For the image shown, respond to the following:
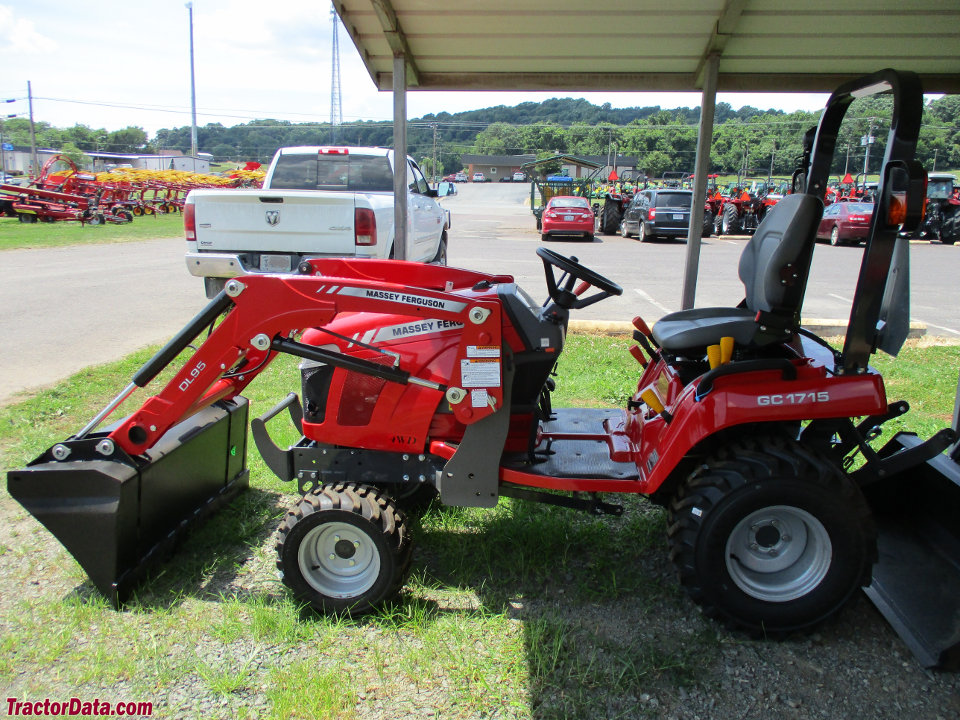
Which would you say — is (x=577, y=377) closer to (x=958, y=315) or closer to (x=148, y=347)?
(x=148, y=347)

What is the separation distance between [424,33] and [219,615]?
386 centimetres

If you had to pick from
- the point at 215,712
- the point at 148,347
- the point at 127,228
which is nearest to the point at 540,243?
the point at 127,228

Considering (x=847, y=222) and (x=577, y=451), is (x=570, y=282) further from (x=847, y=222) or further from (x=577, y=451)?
(x=847, y=222)

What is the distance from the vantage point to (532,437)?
123 inches

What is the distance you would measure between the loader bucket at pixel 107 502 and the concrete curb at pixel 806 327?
5244 millimetres

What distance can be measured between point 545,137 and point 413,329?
9999cm

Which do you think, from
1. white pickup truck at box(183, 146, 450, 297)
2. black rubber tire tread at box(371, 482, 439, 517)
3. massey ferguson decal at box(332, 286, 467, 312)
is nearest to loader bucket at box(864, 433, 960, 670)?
black rubber tire tread at box(371, 482, 439, 517)

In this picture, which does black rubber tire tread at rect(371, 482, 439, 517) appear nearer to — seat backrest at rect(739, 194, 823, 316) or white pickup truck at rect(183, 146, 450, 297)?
seat backrest at rect(739, 194, 823, 316)

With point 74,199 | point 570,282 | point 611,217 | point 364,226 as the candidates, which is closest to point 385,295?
point 570,282

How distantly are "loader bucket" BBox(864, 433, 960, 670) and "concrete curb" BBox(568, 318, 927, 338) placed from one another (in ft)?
14.6

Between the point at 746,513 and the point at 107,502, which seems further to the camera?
the point at 107,502

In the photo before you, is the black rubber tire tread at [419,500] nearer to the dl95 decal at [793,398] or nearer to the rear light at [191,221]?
the dl95 decal at [793,398]

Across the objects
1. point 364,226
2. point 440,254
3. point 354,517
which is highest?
point 364,226

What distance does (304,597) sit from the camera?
2.82 m
